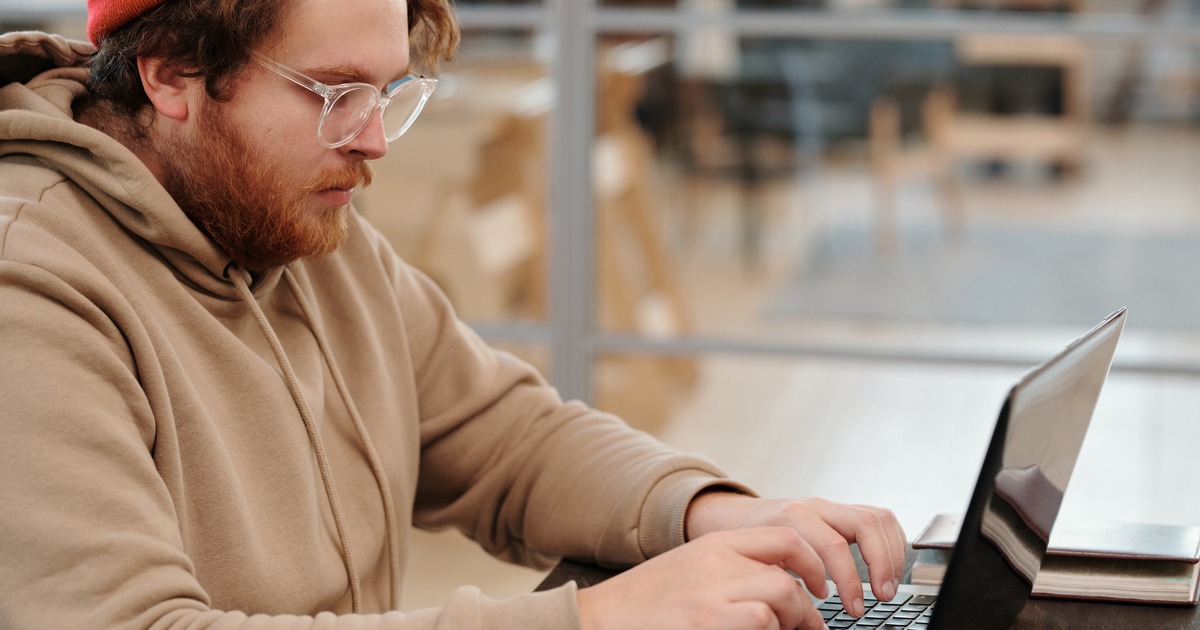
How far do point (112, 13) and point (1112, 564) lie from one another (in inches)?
36.4

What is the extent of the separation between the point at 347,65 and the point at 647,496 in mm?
446

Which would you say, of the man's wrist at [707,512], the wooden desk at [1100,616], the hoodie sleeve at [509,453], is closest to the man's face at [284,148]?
the hoodie sleeve at [509,453]

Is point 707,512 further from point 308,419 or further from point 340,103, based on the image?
point 340,103

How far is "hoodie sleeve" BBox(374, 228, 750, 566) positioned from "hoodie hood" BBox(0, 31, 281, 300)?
0.30 meters

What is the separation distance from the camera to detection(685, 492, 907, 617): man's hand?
103 centimetres

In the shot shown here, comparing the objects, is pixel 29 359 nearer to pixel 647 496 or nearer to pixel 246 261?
pixel 246 261

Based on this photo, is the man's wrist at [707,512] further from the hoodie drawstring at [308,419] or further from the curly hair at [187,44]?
the curly hair at [187,44]

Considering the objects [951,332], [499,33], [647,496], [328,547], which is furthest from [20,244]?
[951,332]

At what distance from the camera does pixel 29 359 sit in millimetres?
860

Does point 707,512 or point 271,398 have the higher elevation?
point 271,398

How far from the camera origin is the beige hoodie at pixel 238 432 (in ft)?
2.76

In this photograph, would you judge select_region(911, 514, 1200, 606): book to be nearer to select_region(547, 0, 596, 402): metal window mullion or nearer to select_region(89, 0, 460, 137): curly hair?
select_region(89, 0, 460, 137): curly hair

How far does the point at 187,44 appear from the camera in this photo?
108cm

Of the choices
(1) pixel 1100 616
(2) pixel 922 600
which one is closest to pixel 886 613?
(2) pixel 922 600
